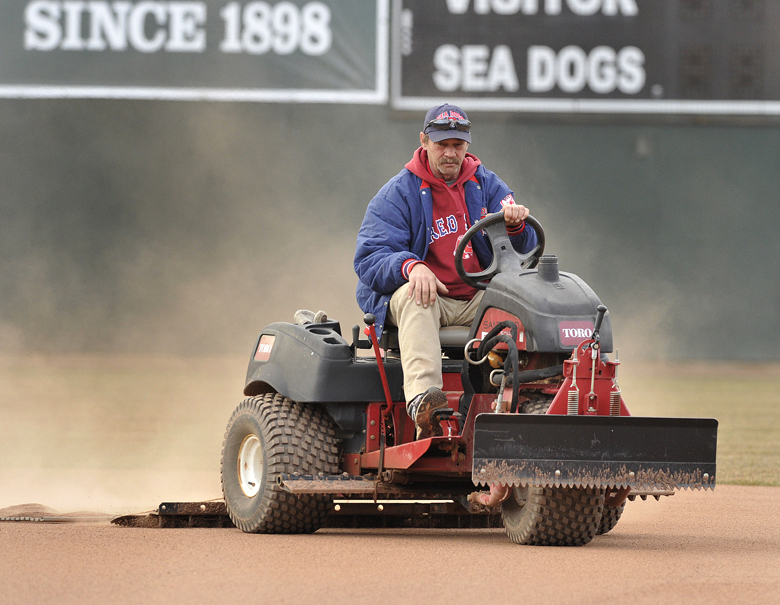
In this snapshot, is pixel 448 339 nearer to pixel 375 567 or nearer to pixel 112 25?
pixel 375 567

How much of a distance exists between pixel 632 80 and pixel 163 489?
1296 cm

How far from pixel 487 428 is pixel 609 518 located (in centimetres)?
118

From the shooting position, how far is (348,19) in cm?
1798

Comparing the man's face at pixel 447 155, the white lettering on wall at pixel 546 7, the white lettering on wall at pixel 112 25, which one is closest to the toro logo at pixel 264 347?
the man's face at pixel 447 155

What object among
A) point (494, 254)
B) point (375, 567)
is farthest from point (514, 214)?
point (375, 567)

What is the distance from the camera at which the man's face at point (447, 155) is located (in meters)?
4.98

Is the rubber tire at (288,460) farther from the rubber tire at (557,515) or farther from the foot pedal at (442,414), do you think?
the rubber tire at (557,515)

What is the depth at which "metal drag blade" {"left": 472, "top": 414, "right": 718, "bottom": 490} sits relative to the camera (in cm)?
416

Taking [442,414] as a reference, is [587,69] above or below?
above

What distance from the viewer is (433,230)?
502 cm

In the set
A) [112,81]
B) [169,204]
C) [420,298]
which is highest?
[112,81]

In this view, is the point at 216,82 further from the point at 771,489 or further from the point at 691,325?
the point at 771,489

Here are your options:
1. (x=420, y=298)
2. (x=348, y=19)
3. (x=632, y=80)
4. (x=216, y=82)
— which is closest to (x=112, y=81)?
(x=216, y=82)

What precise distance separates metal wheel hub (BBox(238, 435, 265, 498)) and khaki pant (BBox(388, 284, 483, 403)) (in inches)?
34.8
